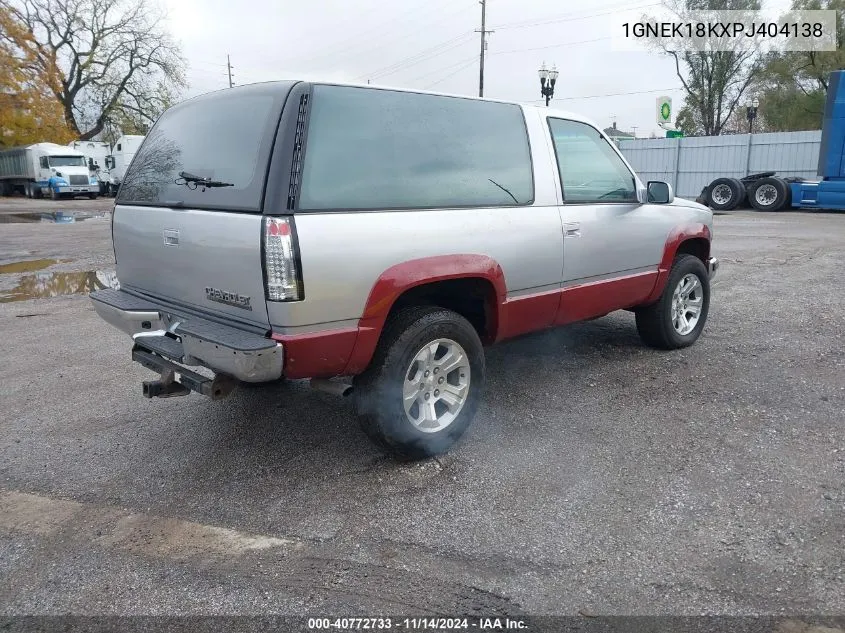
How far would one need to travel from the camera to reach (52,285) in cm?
916

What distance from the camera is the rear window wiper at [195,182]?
3307 mm

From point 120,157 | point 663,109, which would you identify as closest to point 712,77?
point 663,109

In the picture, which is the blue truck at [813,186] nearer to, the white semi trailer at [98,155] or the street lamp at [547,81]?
the street lamp at [547,81]

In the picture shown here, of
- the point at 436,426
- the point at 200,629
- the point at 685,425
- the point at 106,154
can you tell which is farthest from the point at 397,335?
Result: the point at 106,154

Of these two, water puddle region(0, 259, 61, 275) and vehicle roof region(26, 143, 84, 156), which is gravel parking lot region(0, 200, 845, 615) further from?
vehicle roof region(26, 143, 84, 156)

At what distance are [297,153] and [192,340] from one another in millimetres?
1013

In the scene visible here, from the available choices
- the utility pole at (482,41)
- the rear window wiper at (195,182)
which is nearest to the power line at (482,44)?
the utility pole at (482,41)

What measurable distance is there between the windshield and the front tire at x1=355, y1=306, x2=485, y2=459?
125 feet

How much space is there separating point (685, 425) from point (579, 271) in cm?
117

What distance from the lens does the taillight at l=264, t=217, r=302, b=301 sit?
293cm

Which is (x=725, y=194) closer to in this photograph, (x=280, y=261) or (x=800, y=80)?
(x=800, y=80)

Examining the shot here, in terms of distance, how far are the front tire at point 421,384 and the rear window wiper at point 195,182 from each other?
3.56ft

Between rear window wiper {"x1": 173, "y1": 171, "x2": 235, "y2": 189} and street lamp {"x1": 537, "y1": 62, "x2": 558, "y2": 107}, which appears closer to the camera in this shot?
rear window wiper {"x1": 173, "y1": 171, "x2": 235, "y2": 189}

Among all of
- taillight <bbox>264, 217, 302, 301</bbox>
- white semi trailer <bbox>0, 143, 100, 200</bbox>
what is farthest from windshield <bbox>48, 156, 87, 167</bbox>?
taillight <bbox>264, 217, 302, 301</bbox>
